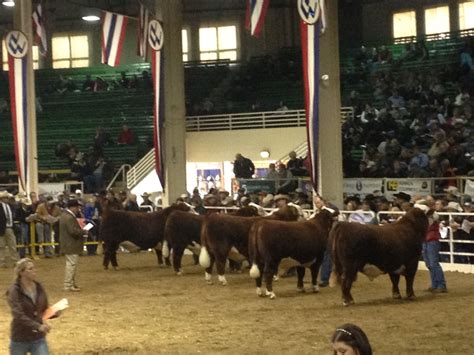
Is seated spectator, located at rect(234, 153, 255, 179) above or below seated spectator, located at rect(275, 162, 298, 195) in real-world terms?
above

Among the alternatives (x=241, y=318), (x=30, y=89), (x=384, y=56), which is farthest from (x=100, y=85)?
(x=241, y=318)

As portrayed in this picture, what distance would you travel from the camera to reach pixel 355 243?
49.7ft

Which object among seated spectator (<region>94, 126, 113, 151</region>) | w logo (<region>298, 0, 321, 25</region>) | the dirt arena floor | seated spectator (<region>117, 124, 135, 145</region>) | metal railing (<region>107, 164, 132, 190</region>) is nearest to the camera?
the dirt arena floor

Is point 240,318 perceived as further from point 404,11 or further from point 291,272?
point 404,11

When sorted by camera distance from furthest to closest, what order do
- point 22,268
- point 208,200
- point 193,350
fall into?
point 208,200 < point 193,350 < point 22,268

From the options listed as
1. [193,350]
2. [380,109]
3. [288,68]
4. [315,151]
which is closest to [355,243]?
[193,350]

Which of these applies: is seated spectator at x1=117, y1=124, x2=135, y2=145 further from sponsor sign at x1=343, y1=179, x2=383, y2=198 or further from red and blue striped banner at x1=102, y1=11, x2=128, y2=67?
sponsor sign at x1=343, y1=179, x2=383, y2=198

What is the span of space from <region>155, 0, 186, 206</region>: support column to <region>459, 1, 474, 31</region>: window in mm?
14486

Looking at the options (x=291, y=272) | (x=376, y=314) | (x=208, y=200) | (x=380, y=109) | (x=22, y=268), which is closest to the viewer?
(x=22, y=268)

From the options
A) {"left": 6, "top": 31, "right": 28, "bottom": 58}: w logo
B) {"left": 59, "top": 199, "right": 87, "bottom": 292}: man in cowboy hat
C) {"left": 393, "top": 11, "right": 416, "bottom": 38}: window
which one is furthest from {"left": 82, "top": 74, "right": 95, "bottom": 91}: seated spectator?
{"left": 59, "top": 199, "right": 87, "bottom": 292}: man in cowboy hat

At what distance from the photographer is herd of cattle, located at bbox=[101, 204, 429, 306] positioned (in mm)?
15289

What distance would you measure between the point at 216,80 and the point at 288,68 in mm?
3124

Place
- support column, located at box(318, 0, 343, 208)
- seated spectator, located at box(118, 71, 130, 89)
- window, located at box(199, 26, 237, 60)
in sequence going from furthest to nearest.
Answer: window, located at box(199, 26, 237, 60), seated spectator, located at box(118, 71, 130, 89), support column, located at box(318, 0, 343, 208)

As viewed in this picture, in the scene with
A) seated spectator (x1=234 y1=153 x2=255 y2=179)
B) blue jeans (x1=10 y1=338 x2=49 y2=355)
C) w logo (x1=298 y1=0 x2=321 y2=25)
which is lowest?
blue jeans (x1=10 y1=338 x2=49 y2=355)
